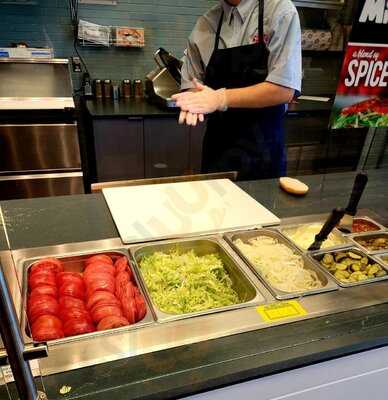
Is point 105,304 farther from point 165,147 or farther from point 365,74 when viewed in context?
point 165,147

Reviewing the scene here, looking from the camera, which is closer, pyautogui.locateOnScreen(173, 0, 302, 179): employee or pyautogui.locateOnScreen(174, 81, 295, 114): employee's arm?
pyautogui.locateOnScreen(174, 81, 295, 114): employee's arm

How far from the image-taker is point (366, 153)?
5.02ft

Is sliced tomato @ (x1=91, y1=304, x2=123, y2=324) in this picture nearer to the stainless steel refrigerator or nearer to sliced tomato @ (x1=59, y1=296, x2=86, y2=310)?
sliced tomato @ (x1=59, y1=296, x2=86, y2=310)

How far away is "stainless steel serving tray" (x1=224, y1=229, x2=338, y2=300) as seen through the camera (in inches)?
33.7

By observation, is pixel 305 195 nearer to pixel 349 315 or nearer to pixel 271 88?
pixel 271 88

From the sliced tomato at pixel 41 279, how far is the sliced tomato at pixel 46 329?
0.12 m

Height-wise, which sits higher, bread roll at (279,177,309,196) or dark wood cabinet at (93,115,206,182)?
bread roll at (279,177,309,196)

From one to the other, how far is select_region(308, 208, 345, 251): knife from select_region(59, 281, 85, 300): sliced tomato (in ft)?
2.12

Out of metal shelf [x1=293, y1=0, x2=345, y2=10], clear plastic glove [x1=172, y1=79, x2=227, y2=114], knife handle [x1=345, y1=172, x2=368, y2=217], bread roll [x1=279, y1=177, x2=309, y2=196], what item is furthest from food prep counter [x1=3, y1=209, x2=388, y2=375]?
metal shelf [x1=293, y1=0, x2=345, y2=10]

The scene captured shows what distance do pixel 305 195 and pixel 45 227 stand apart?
0.98 metres

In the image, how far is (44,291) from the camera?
0.82 metres

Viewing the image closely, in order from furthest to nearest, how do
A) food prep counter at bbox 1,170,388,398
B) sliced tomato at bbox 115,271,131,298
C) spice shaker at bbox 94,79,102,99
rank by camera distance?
spice shaker at bbox 94,79,102,99, sliced tomato at bbox 115,271,131,298, food prep counter at bbox 1,170,388,398

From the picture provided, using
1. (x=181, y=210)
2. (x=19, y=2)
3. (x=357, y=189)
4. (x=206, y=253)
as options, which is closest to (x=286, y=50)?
(x=357, y=189)

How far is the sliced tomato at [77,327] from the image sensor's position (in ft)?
2.39
